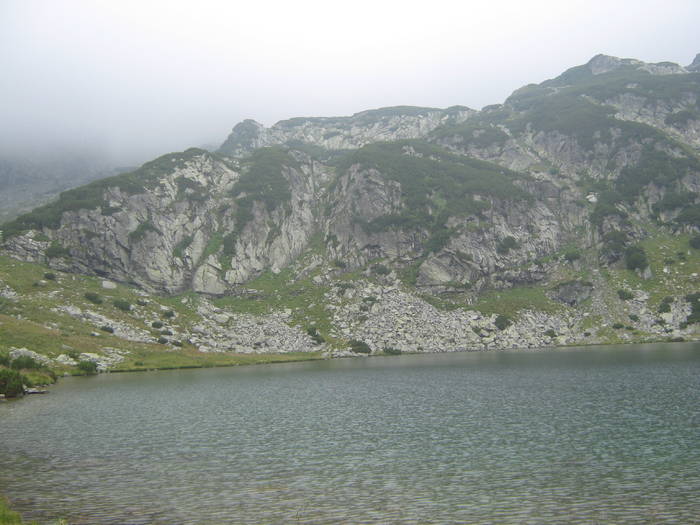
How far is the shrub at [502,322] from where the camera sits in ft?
465

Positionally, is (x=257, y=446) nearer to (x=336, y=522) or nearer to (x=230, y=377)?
(x=336, y=522)

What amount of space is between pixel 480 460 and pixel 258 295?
145591mm

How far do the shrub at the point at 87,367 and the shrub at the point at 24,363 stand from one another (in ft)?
35.3

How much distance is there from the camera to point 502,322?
5625 inches

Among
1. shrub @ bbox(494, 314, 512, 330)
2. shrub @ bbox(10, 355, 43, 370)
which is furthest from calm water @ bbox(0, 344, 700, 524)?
shrub @ bbox(494, 314, 512, 330)

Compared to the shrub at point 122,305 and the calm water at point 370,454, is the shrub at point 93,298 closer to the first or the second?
the shrub at point 122,305

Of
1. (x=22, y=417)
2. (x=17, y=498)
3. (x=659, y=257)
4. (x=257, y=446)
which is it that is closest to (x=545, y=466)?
(x=257, y=446)

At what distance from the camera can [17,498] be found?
2302 cm

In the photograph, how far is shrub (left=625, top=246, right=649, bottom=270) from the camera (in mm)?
153000

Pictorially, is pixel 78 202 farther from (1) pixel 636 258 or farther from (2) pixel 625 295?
(1) pixel 636 258

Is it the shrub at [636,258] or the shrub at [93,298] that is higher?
the shrub at [636,258]

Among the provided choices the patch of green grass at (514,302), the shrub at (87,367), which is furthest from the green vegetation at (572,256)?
the shrub at (87,367)

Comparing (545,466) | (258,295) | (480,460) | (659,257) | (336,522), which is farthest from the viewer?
→ (258,295)

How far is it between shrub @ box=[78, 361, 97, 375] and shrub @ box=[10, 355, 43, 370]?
10.7 metres
